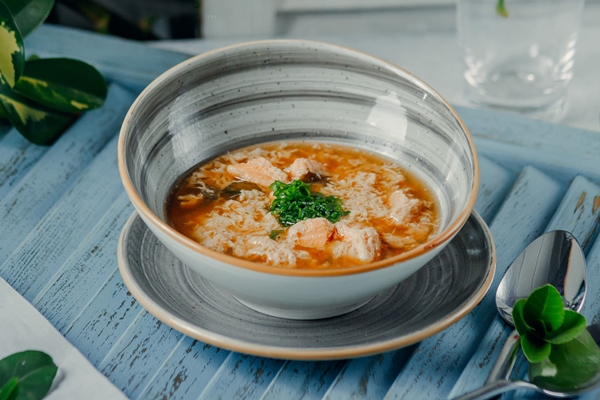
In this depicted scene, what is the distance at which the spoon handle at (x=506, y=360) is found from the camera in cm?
128

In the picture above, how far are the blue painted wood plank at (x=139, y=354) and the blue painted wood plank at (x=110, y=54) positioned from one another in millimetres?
885

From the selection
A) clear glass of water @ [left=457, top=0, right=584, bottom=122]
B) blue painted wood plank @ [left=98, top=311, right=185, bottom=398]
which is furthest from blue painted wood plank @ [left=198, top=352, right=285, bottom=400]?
clear glass of water @ [left=457, top=0, right=584, bottom=122]

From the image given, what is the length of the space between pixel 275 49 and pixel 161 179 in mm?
379

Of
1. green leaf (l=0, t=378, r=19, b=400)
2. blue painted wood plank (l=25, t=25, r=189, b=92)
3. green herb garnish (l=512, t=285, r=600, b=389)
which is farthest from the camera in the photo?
blue painted wood plank (l=25, t=25, r=189, b=92)

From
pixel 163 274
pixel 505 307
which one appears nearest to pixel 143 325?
pixel 163 274

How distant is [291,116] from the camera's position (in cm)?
173

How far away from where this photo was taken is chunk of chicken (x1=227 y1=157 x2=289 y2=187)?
61.8 inches

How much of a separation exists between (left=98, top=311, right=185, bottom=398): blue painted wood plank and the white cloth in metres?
0.03

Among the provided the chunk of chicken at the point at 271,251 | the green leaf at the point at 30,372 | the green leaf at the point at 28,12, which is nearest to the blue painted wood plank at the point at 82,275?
the green leaf at the point at 30,372

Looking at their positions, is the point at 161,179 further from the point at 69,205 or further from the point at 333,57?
the point at 333,57

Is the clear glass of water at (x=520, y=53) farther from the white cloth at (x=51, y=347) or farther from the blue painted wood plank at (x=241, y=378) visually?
the white cloth at (x=51, y=347)

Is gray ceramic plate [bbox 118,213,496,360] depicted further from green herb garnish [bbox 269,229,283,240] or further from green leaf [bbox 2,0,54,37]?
green leaf [bbox 2,0,54,37]

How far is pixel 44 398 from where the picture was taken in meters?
1.23

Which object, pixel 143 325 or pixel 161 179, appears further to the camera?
pixel 161 179
